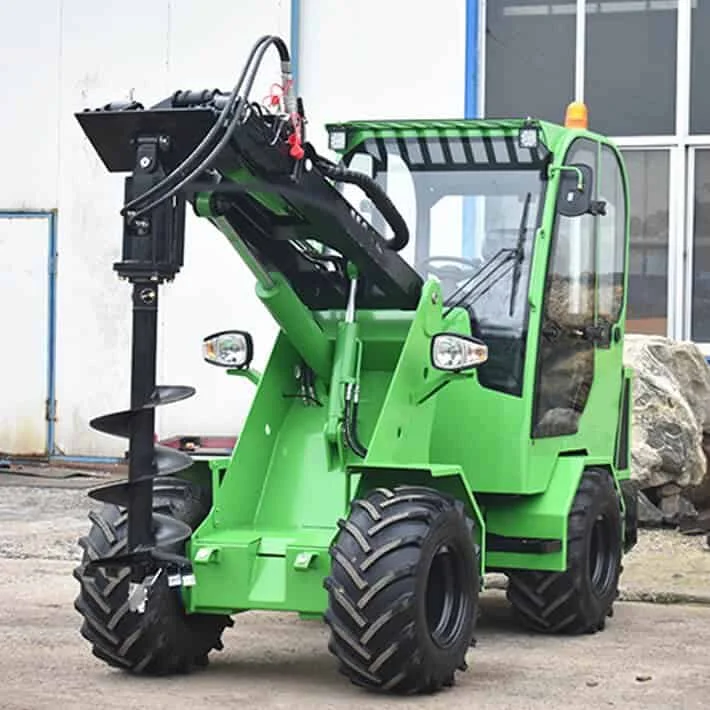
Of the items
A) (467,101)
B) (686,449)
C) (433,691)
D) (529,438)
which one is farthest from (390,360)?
(467,101)

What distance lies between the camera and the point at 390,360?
8258mm

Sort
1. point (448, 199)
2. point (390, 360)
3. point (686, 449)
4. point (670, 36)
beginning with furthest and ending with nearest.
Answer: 1. point (670, 36)
2. point (686, 449)
3. point (448, 199)
4. point (390, 360)

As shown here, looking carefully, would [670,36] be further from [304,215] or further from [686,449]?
[304,215]

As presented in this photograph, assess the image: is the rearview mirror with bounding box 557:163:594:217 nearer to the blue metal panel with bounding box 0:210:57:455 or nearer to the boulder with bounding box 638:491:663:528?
the boulder with bounding box 638:491:663:528

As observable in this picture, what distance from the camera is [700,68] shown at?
15164mm

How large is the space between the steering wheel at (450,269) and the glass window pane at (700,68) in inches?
268

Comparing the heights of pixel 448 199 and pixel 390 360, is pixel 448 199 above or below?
above

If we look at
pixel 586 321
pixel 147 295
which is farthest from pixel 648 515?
pixel 147 295

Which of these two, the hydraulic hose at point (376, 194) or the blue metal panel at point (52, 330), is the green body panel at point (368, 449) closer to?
the hydraulic hose at point (376, 194)

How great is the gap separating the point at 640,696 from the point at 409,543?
4.09 ft

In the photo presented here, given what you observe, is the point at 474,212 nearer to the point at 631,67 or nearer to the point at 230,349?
the point at 230,349

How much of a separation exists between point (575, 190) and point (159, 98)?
27.7ft

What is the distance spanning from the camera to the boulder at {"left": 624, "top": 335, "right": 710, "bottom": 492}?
12.7m

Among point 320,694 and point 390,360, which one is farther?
point 390,360
